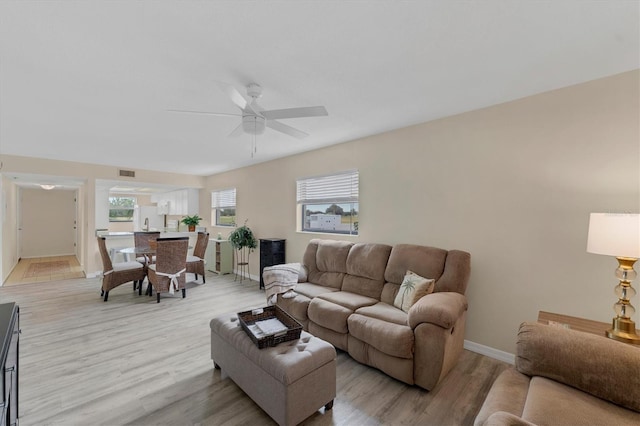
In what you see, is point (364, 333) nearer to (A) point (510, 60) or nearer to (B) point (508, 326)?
(B) point (508, 326)

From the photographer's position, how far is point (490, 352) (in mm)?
2605

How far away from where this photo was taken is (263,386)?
70.3 inches

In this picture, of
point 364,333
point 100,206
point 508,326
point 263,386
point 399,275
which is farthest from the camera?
point 100,206

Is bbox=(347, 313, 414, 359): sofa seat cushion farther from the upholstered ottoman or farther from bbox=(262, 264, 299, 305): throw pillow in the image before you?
bbox=(262, 264, 299, 305): throw pillow

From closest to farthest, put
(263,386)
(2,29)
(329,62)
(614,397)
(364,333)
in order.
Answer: (614,397) < (2,29) < (263,386) < (329,62) < (364,333)

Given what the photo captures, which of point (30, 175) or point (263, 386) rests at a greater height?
point (30, 175)

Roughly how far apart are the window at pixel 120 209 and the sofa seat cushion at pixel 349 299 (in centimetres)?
909

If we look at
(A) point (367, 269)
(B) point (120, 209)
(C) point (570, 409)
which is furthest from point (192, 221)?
(C) point (570, 409)

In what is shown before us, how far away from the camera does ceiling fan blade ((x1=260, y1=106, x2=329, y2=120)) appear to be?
6.48 feet

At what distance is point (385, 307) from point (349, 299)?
39 centimetres

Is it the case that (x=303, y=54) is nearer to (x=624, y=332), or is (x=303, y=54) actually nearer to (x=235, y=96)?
(x=235, y=96)

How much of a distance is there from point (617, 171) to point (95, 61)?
400 centimetres

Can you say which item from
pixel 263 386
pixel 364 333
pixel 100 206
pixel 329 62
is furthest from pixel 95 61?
pixel 100 206

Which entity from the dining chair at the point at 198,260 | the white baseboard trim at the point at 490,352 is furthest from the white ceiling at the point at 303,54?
the dining chair at the point at 198,260
